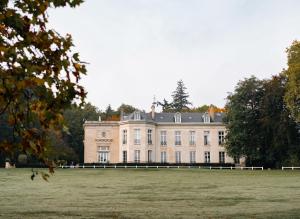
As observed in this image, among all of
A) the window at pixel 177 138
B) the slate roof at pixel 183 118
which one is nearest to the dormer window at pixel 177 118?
the slate roof at pixel 183 118

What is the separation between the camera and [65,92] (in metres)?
4.79

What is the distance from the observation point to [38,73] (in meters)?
4.61

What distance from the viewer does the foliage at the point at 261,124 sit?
5322cm

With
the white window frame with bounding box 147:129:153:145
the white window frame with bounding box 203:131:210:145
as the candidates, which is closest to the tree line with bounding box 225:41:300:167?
the white window frame with bounding box 203:131:210:145

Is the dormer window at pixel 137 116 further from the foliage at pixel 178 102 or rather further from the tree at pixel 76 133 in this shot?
the foliage at pixel 178 102

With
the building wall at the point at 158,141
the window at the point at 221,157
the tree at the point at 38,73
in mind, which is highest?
the building wall at the point at 158,141

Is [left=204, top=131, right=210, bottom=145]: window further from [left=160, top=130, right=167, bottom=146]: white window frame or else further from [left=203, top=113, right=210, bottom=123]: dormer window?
[left=160, top=130, right=167, bottom=146]: white window frame

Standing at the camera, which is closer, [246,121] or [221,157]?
[246,121]

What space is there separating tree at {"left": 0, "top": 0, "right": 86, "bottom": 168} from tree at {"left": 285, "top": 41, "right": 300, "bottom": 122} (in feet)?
133

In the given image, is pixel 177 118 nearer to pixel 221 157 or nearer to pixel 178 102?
pixel 221 157

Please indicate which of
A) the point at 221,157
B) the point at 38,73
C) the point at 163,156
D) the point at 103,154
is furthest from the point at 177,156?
the point at 38,73

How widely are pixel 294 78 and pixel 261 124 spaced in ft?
42.2

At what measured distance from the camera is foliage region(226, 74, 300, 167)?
175 ft

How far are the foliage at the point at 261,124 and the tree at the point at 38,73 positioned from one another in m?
49.5
